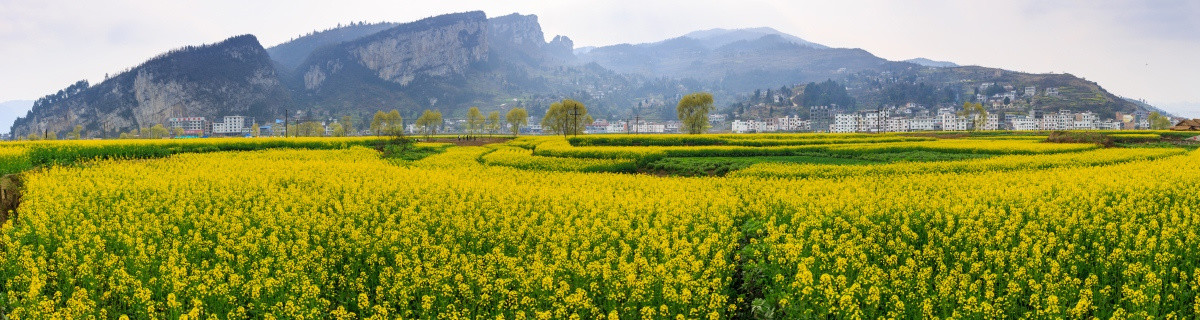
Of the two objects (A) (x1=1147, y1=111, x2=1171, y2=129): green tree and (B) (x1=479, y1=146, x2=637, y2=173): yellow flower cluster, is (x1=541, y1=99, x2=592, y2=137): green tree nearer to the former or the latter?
(B) (x1=479, y1=146, x2=637, y2=173): yellow flower cluster

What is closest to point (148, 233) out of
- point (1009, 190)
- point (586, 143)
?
point (1009, 190)

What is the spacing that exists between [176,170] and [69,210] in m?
9.62

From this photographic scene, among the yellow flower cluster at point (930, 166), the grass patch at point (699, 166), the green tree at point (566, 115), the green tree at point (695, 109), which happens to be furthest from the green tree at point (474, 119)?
the yellow flower cluster at point (930, 166)

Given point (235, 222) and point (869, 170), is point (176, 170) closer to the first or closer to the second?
point (235, 222)

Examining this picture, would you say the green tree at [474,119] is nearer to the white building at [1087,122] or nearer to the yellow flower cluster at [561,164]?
the yellow flower cluster at [561,164]

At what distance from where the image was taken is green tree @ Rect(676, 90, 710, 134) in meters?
98.9

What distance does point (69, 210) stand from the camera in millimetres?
12102

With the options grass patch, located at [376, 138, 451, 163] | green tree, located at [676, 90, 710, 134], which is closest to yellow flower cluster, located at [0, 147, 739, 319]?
grass patch, located at [376, 138, 451, 163]

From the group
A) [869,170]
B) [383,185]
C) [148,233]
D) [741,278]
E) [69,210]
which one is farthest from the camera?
[869,170]

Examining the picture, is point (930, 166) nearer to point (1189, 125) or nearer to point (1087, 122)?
point (1189, 125)

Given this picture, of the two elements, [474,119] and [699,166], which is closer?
[699,166]

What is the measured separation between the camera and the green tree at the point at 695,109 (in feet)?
325

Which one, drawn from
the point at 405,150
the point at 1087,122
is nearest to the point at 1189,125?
the point at 405,150

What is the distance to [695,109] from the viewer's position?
101250mm
